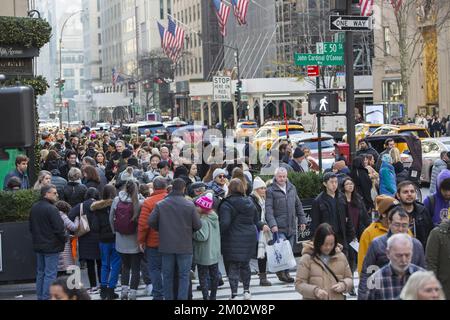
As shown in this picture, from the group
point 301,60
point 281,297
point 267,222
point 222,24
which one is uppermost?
point 222,24

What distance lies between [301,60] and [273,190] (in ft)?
22.3

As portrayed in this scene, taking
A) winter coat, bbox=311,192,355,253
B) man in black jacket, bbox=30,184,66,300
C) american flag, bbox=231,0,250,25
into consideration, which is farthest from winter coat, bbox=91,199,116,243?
american flag, bbox=231,0,250,25

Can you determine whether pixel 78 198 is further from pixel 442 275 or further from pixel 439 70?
pixel 439 70

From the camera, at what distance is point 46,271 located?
13.3 meters

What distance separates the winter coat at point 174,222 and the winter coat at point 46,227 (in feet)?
4.52

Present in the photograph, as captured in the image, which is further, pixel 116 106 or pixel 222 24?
pixel 116 106

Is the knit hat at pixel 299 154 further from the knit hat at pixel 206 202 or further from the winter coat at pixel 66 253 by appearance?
the knit hat at pixel 206 202

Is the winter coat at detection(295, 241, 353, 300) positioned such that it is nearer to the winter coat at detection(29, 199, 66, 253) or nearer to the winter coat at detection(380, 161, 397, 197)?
the winter coat at detection(29, 199, 66, 253)

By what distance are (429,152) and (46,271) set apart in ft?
59.5

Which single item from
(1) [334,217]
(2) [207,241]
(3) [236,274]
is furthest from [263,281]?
(2) [207,241]

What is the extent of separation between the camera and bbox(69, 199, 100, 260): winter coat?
14.5m

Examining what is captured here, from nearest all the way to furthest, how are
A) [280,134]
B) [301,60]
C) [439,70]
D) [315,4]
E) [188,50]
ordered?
[301,60] → [280,134] → [439,70] → [315,4] → [188,50]
